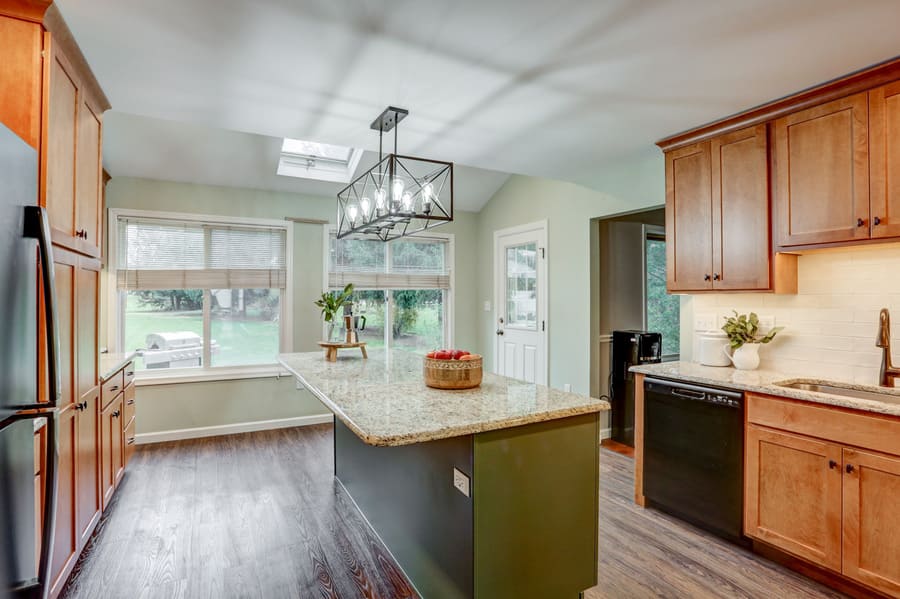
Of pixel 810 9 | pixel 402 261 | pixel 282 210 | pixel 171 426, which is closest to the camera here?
pixel 810 9

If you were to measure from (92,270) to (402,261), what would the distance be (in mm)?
3422

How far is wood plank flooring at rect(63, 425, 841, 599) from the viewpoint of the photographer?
221 cm

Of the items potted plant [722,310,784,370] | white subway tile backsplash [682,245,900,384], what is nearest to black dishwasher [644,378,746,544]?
potted plant [722,310,784,370]

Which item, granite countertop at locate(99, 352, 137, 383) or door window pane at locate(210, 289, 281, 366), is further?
door window pane at locate(210, 289, 281, 366)

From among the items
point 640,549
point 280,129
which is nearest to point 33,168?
point 280,129

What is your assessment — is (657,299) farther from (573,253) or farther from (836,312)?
(836,312)

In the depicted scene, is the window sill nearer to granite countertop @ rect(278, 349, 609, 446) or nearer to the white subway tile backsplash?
granite countertop @ rect(278, 349, 609, 446)

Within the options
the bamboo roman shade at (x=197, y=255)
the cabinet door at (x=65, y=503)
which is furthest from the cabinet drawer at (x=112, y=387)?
the bamboo roman shade at (x=197, y=255)

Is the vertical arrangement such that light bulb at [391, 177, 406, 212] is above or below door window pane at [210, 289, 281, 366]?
above

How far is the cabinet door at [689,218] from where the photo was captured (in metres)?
2.95

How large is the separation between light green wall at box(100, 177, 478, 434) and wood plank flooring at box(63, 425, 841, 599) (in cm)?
84

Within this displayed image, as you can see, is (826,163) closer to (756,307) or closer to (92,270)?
(756,307)

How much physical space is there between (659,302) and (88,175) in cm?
478

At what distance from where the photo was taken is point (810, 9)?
172cm
